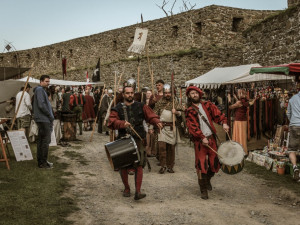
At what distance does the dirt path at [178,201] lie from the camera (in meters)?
4.11

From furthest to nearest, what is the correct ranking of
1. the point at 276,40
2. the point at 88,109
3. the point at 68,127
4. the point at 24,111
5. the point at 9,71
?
the point at 88,109, the point at 276,40, the point at 68,127, the point at 9,71, the point at 24,111

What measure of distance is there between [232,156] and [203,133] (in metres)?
0.57

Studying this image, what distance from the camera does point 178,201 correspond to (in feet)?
16.0

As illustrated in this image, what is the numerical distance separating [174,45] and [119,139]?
50.2 feet

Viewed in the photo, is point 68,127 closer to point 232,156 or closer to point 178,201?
point 178,201

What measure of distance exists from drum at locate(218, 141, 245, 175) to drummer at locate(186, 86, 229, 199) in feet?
0.73

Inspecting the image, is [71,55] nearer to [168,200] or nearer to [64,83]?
[64,83]

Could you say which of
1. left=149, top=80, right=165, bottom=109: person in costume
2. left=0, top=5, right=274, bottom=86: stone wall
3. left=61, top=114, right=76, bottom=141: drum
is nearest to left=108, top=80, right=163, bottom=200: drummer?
left=149, top=80, right=165, bottom=109: person in costume

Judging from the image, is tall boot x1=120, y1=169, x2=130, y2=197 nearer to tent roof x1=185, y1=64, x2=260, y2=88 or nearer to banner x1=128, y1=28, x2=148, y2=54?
banner x1=128, y1=28, x2=148, y2=54

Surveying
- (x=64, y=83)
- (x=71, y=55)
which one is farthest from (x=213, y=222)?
(x=71, y=55)

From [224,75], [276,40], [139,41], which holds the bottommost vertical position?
[224,75]

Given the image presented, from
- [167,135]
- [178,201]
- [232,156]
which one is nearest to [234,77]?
[167,135]

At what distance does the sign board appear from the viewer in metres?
6.96

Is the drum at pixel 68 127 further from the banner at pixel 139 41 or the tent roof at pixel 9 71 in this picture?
the banner at pixel 139 41
